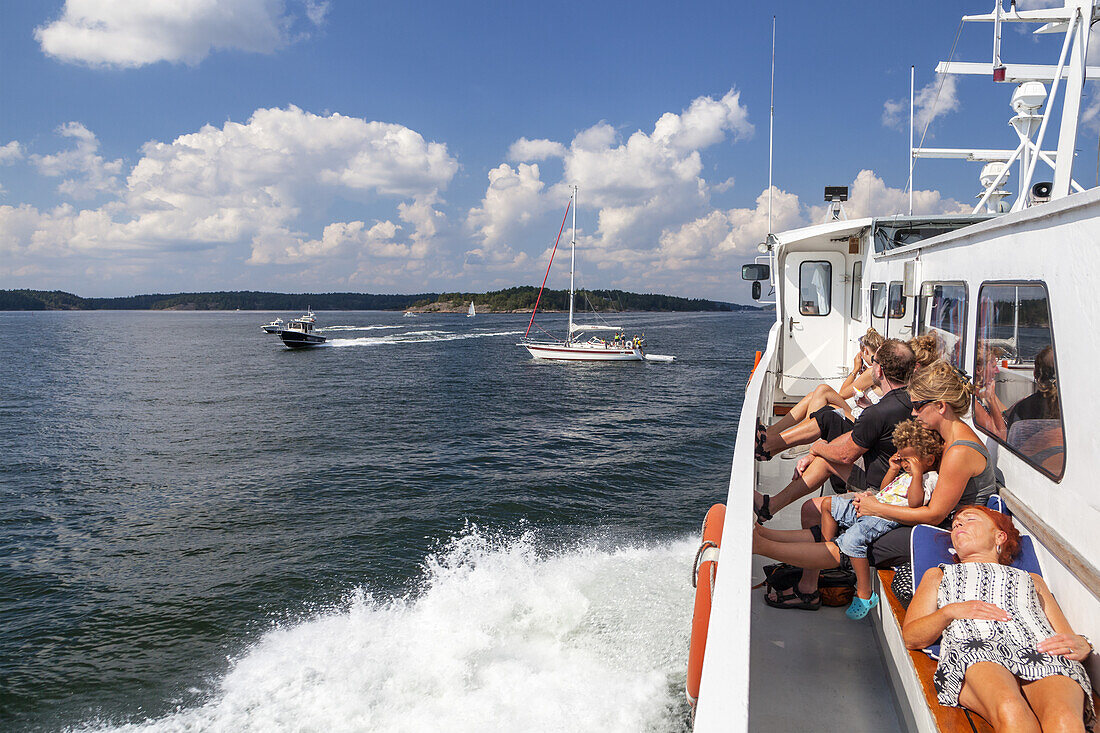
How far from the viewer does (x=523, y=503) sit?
565 inches

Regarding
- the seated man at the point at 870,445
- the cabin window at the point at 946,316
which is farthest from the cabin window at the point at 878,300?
the seated man at the point at 870,445

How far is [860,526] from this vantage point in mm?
3584

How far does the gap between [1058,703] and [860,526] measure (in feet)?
4.53

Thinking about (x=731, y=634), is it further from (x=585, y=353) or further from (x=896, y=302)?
(x=585, y=353)

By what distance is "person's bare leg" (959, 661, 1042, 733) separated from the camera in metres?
2.24

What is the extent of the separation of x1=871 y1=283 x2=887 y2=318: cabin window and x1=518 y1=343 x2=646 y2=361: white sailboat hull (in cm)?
3736

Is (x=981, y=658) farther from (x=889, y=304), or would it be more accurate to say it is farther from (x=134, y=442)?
(x=134, y=442)

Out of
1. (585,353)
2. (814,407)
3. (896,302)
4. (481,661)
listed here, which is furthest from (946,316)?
(585,353)

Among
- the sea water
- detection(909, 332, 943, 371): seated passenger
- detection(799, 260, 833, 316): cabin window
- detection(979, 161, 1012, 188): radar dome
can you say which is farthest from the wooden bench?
detection(979, 161, 1012, 188): radar dome

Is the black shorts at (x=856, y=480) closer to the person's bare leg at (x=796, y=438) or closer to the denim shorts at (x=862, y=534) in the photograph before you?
the person's bare leg at (x=796, y=438)

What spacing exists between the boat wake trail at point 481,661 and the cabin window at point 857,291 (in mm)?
4813

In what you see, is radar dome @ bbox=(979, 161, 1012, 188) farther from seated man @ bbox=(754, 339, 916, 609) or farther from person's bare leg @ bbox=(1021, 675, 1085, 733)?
person's bare leg @ bbox=(1021, 675, 1085, 733)

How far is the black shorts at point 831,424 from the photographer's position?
16.9ft

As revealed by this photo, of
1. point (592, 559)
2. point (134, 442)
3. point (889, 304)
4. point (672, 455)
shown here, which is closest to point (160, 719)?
point (592, 559)
